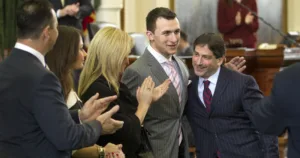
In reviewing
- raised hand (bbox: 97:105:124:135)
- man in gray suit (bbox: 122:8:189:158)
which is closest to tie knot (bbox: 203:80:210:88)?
man in gray suit (bbox: 122:8:189:158)

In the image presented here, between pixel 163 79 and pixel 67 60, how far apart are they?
0.88 meters

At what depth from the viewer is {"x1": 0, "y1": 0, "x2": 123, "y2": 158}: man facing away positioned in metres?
2.87

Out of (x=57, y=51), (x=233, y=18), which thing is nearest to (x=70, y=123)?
(x=57, y=51)

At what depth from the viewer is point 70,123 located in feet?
9.64

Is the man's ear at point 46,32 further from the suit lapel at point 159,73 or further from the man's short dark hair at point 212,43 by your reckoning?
the man's short dark hair at point 212,43

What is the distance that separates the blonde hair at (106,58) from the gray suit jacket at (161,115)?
0.33m

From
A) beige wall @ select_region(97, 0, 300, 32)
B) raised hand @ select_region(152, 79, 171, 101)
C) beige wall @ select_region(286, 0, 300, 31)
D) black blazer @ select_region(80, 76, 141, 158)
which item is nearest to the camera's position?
black blazer @ select_region(80, 76, 141, 158)

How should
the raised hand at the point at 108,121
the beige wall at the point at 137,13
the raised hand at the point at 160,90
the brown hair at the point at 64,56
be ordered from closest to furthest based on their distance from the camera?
the raised hand at the point at 108,121 < the brown hair at the point at 64,56 < the raised hand at the point at 160,90 < the beige wall at the point at 137,13

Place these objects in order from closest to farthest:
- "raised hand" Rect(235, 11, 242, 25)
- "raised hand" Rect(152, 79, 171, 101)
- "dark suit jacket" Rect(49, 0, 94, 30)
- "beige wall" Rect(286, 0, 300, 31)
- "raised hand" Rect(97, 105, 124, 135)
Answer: "raised hand" Rect(97, 105, 124, 135)
"raised hand" Rect(152, 79, 171, 101)
"dark suit jacket" Rect(49, 0, 94, 30)
"raised hand" Rect(235, 11, 242, 25)
"beige wall" Rect(286, 0, 300, 31)

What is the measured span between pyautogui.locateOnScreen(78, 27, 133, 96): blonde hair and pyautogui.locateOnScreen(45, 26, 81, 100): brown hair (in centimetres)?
28

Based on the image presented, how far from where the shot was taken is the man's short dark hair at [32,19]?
9.71 ft

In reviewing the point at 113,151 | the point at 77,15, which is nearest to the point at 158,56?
the point at 113,151

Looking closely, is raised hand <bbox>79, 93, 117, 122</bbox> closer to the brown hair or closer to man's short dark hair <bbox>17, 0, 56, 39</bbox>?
the brown hair

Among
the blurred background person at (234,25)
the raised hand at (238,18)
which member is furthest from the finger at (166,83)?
the blurred background person at (234,25)
